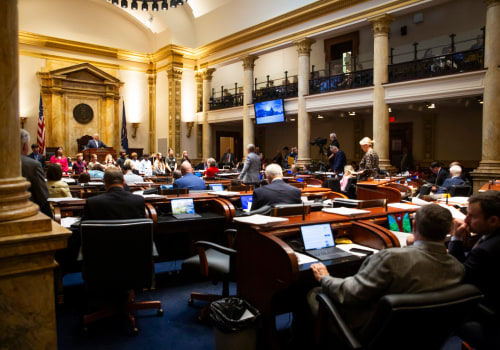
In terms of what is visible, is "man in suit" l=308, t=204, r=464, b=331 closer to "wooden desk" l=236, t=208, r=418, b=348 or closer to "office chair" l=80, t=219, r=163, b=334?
"wooden desk" l=236, t=208, r=418, b=348

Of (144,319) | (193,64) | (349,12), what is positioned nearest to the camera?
(144,319)

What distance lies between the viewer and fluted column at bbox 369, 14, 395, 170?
11094mm

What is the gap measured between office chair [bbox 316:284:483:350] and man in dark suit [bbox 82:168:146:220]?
2.33 m

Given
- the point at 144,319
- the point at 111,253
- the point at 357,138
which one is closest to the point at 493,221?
the point at 111,253

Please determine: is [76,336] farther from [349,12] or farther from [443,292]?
[349,12]

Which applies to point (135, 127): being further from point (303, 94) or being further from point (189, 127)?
point (303, 94)

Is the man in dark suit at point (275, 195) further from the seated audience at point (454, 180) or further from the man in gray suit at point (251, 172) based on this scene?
the man in gray suit at point (251, 172)

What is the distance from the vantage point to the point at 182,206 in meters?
4.89

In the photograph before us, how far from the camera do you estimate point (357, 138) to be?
55.2ft

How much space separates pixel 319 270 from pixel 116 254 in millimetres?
1629

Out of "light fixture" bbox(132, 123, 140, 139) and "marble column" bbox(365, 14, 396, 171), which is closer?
"marble column" bbox(365, 14, 396, 171)

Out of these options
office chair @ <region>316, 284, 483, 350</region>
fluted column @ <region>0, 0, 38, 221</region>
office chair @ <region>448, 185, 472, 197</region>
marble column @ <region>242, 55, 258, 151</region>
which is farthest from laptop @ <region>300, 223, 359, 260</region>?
marble column @ <region>242, 55, 258, 151</region>

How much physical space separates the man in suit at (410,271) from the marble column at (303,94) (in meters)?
11.3

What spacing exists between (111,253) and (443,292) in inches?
93.8
